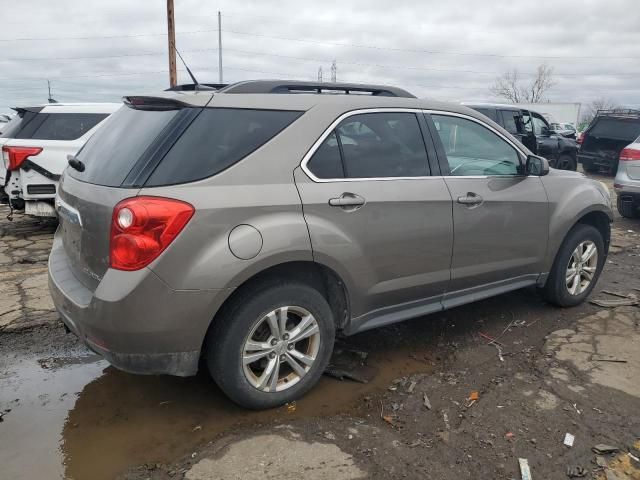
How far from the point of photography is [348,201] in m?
3.01

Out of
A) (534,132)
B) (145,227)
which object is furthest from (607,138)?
(145,227)

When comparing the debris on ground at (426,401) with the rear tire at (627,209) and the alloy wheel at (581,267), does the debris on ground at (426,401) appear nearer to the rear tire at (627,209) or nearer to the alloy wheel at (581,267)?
the alloy wheel at (581,267)

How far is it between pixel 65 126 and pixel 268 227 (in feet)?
19.1

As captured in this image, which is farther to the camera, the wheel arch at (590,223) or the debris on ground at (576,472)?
the wheel arch at (590,223)

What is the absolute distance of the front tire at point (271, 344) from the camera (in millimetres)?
2738

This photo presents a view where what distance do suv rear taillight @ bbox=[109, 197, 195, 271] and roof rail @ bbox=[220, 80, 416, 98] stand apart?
80cm

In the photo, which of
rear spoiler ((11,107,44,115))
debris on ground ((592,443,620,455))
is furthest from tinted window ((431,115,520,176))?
rear spoiler ((11,107,44,115))

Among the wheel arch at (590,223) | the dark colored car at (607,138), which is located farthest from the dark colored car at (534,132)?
the wheel arch at (590,223)

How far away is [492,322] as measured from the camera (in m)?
4.35

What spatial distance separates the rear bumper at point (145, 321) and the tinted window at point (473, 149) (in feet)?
6.38

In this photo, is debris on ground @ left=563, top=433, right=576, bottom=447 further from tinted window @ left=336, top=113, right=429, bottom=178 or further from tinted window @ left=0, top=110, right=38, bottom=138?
tinted window @ left=0, top=110, right=38, bottom=138

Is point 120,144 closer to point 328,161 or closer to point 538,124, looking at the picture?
point 328,161

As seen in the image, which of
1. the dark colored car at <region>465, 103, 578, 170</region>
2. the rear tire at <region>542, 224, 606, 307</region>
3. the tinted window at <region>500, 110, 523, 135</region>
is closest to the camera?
the rear tire at <region>542, 224, 606, 307</region>

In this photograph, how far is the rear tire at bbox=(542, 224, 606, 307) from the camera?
4410 mm
